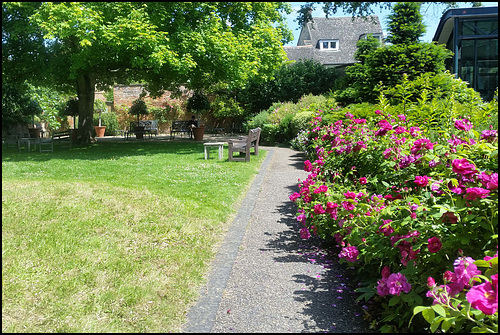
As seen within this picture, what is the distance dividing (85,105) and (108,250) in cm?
1394

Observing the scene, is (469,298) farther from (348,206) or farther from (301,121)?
(301,121)

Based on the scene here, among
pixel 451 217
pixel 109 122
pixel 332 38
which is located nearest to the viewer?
pixel 451 217

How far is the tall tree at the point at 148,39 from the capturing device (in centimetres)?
1020

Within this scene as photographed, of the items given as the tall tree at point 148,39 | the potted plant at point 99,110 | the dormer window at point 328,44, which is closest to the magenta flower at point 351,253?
the tall tree at point 148,39

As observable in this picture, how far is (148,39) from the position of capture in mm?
10586

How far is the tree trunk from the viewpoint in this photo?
53.4ft

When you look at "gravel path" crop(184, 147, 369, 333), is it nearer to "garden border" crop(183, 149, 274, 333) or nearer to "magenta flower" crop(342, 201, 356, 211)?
"garden border" crop(183, 149, 274, 333)

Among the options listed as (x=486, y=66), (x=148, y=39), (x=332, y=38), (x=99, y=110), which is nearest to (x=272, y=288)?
(x=148, y=39)

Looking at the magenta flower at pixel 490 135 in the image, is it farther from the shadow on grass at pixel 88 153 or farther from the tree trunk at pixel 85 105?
the tree trunk at pixel 85 105

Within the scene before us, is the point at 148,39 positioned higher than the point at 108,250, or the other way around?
the point at 148,39

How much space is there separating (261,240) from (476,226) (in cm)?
273

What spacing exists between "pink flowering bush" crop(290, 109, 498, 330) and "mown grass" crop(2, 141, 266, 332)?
1.44 meters

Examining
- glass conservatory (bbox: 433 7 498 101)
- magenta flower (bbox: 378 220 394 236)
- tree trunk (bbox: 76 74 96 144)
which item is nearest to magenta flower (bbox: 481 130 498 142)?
magenta flower (bbox: 378 220 394 236)

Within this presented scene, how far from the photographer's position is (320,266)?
3.86 metres
